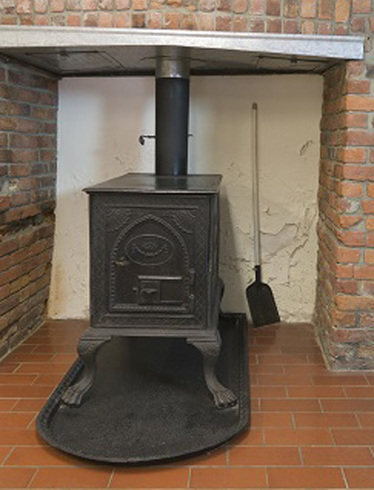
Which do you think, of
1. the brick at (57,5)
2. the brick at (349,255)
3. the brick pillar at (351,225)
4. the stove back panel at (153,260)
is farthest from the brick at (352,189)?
the brick at (57,5)

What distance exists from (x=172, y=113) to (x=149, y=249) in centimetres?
88

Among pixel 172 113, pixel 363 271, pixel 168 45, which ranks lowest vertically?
pixel 363 271

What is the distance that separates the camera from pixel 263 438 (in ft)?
7.11

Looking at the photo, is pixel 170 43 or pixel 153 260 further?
pixel 170 43

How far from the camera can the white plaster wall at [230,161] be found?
3.32m

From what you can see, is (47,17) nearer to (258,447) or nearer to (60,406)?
(60,406)

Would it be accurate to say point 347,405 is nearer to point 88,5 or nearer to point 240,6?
point 240,6

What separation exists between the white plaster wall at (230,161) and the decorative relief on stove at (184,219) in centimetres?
112

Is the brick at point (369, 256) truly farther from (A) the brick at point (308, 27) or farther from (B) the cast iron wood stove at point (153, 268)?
(A) the brick at point (308, 27)

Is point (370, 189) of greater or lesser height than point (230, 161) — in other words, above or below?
below

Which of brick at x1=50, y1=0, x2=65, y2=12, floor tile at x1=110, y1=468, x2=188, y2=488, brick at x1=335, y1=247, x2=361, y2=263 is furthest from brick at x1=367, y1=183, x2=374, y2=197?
brick at x1=50, y1=0, x2=65, y2=12

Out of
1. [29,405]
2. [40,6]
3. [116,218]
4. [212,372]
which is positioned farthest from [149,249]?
[40,6]

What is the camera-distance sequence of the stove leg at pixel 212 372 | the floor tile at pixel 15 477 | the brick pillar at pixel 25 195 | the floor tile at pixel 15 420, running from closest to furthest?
the floor tile at pixel 15 477 → the floor tile at pixel 15 420 → the stove leg at pixel 212 372 → the brick pillar at pixel 25 195

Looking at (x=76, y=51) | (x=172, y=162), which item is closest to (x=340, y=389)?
(x=172, y=162)
